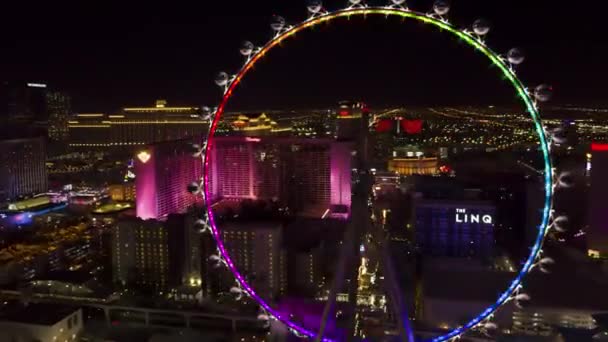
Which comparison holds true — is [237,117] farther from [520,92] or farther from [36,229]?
[520,92]

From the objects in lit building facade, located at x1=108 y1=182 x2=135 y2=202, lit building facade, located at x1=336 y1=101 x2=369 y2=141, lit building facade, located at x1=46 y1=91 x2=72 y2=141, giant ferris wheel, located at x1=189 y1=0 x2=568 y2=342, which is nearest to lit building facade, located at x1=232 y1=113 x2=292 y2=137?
lit building facade, located at x1=108 y1=182 x2=135 y2=202

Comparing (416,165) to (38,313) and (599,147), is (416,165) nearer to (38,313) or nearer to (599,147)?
(599,147)

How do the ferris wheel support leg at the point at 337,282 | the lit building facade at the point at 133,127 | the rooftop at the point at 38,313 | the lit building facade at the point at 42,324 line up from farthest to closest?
the lit building facade at the point at 133,127
the rooftop at the point at 38,313
the lit building facade at the point at 42,324
the ferris wheel support leg at the point at 337,282

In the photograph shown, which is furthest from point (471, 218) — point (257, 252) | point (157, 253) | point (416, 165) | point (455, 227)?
point (157, 253)

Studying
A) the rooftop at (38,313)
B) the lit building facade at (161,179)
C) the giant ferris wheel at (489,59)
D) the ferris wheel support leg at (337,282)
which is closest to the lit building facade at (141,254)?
the rooftop at (38,313)

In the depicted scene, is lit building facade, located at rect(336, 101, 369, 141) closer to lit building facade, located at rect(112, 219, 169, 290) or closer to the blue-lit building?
the blue-lit building

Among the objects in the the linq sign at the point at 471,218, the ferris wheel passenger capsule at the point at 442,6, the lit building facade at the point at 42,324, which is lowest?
the lit building facade at the point at 42,324

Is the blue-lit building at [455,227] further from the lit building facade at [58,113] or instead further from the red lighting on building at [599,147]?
the lit building facade at [58,113]
